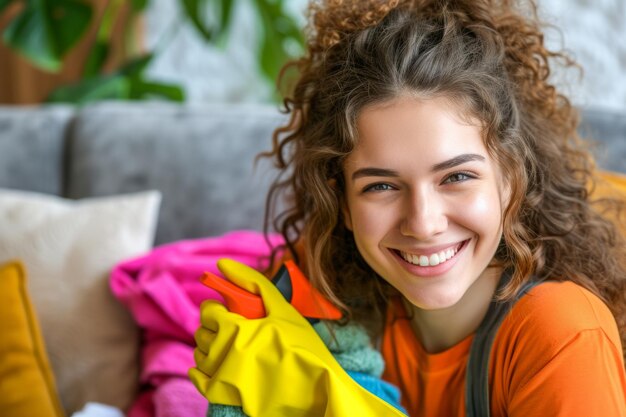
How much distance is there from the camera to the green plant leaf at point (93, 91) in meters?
2.11

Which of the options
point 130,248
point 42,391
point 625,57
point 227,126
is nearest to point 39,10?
point 227,126

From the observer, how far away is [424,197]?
96 cm

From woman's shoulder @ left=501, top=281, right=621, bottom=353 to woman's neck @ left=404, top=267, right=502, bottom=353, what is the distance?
3.2 inches

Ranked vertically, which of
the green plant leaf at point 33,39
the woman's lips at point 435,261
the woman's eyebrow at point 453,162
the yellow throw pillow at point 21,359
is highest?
the woman's eyebrow at point 453,162

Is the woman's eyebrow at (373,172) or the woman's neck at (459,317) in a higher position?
the woman's eyebrow at (373,172)

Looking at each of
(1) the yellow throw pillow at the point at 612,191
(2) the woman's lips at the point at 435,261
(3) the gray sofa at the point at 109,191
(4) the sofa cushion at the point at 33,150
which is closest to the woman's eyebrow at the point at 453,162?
(2) the woman's lips at the point at 435,261

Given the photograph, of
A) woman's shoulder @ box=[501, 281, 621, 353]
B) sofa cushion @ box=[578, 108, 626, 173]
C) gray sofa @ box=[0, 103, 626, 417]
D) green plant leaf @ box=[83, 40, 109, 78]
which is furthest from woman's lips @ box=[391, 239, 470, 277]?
green plant leaf @ box=[83, 40, 109, 78]

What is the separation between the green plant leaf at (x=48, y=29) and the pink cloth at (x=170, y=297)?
0.91 m

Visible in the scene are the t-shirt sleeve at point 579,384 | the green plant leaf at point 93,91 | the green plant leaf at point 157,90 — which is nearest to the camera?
the t-shirt sleeve at point 579,384

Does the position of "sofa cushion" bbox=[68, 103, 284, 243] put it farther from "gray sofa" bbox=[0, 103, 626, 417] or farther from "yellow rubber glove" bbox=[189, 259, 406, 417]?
"yellow rubber glove" bbox=[189, 259, 406, 417]

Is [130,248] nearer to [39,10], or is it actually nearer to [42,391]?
[42,391]

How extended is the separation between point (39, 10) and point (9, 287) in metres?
1.06

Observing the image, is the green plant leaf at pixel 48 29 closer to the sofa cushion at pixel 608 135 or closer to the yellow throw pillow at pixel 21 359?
the yellow throw pillow at pixel 21 359

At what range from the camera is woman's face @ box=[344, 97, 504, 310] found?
96cm
